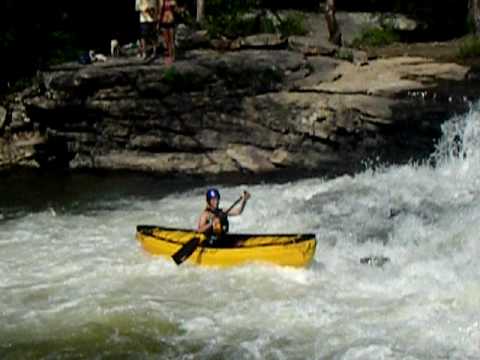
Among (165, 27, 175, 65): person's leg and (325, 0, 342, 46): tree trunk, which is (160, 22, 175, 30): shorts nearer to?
(165, 27, 175, 65): person's leg

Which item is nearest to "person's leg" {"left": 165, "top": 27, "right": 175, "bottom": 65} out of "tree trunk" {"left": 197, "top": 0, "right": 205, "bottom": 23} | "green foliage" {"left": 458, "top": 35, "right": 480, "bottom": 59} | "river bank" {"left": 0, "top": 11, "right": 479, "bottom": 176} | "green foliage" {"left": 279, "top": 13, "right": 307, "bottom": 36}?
"river bank" {"left": 0, "top": 11, "right": 479, "bottom": 176}

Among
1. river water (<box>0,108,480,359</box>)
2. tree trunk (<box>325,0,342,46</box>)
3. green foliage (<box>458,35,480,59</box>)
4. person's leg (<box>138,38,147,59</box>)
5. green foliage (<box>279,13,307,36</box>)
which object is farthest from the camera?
green foliage (<box>279,13,307,36</box>)

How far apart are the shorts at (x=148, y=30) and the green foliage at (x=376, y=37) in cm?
414

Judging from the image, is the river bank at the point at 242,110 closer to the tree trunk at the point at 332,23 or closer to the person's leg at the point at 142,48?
the person's leg at the point at 142,48

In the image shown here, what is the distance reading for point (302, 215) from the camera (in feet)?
36.1

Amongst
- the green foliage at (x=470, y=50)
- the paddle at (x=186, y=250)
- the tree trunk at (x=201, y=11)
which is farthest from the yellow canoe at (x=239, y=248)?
the tree trunk at (x=201, y=11)

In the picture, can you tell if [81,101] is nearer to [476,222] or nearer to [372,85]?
[372,85]

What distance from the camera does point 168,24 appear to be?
14.3 meters

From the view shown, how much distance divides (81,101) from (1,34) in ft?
11.5

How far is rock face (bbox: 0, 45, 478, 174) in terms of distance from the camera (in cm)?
1291

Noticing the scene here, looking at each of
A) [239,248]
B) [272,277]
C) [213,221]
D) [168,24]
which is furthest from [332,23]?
[272,277]

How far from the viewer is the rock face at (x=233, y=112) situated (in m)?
12.9

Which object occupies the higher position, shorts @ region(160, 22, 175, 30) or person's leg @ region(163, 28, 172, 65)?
shorts @ region(160, 22, 175, 30)

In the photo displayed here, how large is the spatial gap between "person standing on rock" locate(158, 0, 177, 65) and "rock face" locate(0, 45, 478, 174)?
26 centimetres
